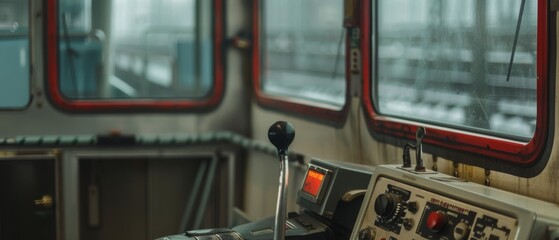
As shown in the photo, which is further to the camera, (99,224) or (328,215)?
(99,224)

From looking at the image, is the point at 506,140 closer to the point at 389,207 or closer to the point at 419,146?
the point at 419,146

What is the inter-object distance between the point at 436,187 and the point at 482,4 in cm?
57

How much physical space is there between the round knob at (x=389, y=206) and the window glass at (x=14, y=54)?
7.36ft

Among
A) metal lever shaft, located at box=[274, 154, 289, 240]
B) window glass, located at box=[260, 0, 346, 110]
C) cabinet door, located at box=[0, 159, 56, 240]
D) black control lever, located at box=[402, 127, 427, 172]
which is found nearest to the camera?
metal lever shaft, located at box=[274, 154, 289, 240]

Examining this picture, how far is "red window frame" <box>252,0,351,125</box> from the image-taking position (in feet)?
10.3

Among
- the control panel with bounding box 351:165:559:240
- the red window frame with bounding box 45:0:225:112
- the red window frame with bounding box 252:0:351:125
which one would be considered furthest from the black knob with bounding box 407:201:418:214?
the red window frame with bounding box 45:0:225:112

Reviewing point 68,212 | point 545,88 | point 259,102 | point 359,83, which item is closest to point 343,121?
point 359,83

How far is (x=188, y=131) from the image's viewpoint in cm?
402

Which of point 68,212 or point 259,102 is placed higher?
point 259,102

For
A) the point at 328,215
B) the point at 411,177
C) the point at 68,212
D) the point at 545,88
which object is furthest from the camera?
the point at 68,212

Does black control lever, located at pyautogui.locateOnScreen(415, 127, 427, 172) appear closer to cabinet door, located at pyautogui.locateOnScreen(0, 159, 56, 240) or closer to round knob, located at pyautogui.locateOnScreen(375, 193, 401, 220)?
round knob, located at pyautogui.locateOnScreen(375, 193, 401, 220)

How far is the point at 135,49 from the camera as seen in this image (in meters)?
3.94

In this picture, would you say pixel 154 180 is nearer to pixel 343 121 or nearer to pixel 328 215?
pixel 343 121

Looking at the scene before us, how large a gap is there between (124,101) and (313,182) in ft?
5.33
